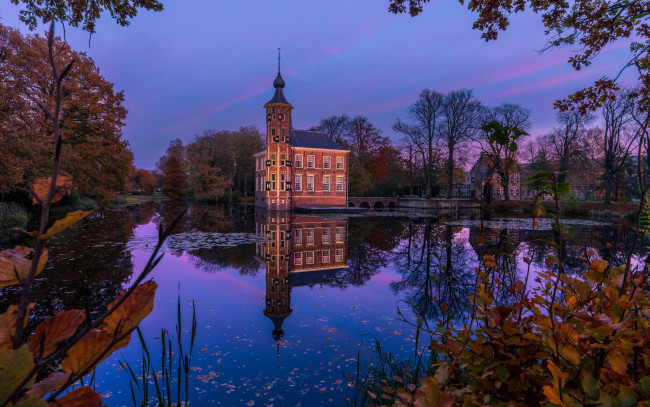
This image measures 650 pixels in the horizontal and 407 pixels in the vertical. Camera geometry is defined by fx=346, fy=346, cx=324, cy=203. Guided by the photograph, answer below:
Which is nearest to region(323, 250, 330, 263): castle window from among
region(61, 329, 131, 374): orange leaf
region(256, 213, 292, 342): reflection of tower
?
region(256, 213, 292, 342): reflection of tower

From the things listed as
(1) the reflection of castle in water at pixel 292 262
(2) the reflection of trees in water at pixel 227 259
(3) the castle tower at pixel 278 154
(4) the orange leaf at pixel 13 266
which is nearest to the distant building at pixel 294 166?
(3) the castle tower at pixel 278 154

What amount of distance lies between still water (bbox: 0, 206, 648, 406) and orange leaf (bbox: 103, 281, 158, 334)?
0.06 metres

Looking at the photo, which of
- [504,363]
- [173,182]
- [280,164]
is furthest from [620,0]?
[173,182]

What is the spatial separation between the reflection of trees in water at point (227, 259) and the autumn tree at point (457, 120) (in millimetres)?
30738

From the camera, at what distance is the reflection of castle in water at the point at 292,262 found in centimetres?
682

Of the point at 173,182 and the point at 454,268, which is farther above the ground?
the point at 173,182

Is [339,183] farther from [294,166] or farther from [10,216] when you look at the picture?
[10,216]

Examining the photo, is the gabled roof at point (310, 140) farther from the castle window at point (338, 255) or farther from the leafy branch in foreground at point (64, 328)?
the leafy branch in foreground at point (64, 328)

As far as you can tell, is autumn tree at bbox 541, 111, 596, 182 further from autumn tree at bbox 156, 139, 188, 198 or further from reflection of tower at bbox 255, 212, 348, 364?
autumn tree at bbox 156, 139, 188, 198

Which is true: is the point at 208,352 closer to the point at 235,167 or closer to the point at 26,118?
the point at 26,118

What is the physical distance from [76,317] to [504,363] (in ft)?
5.40

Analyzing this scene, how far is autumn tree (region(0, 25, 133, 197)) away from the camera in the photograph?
574 inches

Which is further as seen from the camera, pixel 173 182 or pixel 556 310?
pixel 173 182

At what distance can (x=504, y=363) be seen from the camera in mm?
1562
